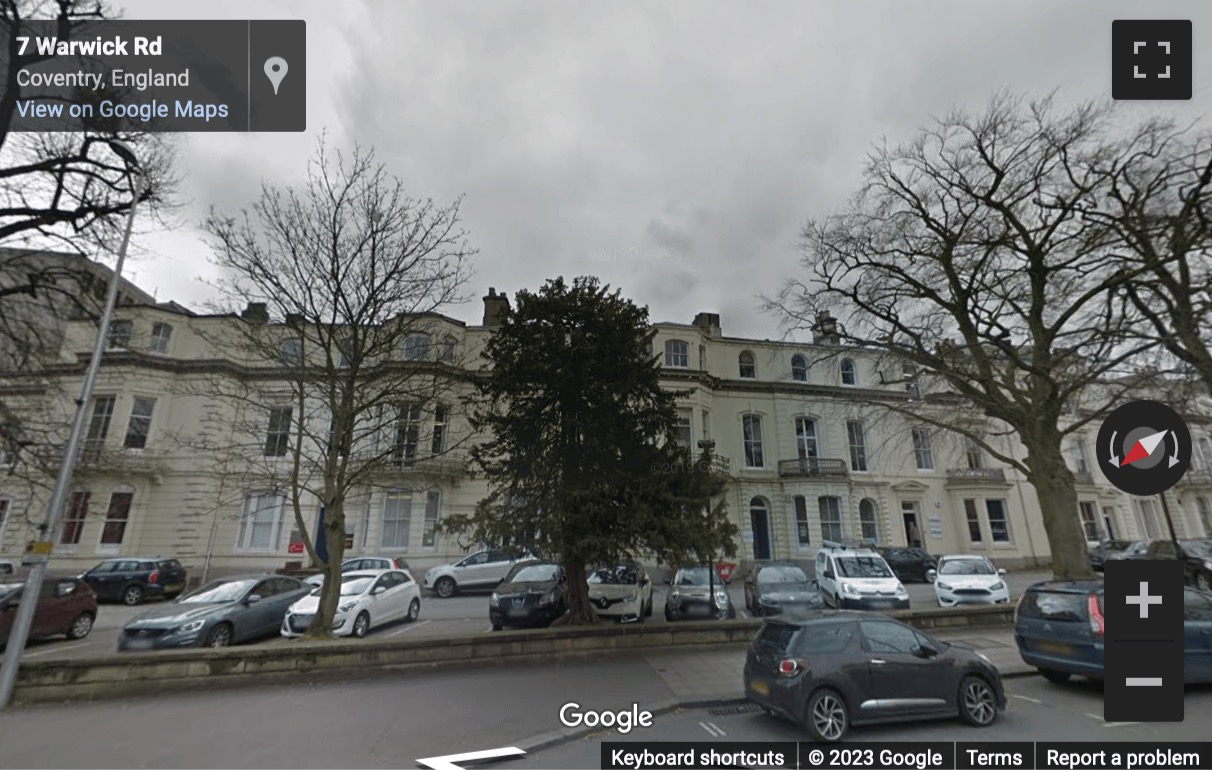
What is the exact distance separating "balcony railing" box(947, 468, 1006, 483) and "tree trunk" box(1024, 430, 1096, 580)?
17.1 m

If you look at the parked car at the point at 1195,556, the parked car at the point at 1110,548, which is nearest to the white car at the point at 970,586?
the parked car at the point at 1195,556

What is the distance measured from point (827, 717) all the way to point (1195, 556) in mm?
22507

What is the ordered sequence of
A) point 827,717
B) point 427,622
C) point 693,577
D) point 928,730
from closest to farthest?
point 827,717
point 928,730
point 427,622
point 693,577

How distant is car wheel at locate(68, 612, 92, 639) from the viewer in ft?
39.6

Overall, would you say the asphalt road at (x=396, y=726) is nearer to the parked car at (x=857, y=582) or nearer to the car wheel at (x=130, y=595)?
the parked car at (x=857, y=582)

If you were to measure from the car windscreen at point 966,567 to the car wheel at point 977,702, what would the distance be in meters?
10.9

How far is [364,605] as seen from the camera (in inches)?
463

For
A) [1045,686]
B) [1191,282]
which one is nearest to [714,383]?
[1191,282]

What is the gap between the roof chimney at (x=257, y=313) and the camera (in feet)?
34.6

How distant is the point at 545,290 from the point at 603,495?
4.95 m

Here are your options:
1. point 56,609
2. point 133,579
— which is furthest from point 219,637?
point 133,579

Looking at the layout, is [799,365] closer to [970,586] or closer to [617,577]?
[970,586]

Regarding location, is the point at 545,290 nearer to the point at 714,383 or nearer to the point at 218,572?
the point at 714,383

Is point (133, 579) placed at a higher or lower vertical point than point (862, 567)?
lower
